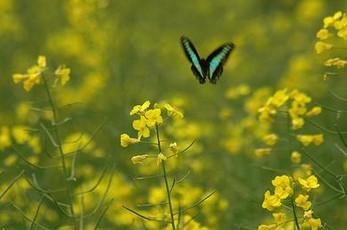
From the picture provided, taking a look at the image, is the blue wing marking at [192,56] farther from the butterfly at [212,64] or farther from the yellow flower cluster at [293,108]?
the yellow flower cluster at [293,108]

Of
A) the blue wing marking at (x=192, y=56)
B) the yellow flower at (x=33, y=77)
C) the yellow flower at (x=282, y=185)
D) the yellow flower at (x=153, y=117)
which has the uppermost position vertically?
the yellow flower at (x=33, y=77)

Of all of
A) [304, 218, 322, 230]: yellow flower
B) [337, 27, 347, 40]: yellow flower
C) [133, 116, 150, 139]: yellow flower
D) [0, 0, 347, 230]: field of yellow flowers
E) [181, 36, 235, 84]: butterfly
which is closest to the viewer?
[304, 218, 322, 230]: yellow flower

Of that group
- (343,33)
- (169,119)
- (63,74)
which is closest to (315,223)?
(343,33)

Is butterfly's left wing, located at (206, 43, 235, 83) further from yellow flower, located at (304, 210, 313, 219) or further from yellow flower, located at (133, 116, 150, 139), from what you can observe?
yellow flower, located at (304, 210, 313, 219)

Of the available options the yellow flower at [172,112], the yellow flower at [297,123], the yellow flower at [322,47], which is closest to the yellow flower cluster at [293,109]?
the yellow flower at [297,123]

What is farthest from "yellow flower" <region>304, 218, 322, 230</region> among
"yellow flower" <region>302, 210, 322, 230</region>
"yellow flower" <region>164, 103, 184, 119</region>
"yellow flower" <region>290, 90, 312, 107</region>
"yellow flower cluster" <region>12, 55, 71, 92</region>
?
"yellow flower cluster" <region>12, 55, 71, 92</region>

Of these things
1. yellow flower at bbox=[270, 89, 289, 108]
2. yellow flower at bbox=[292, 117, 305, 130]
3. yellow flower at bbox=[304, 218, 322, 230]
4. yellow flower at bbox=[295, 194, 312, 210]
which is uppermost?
yellow flower at bbox=[270, 89, 289, 108]
